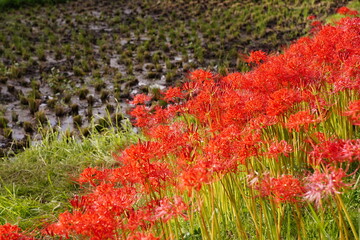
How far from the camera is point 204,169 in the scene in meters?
1.44

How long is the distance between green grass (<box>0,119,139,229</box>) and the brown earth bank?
274 millimetres

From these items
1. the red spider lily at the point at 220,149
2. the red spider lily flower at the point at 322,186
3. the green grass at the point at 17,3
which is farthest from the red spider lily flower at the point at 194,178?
the green grass at the point at 17,3

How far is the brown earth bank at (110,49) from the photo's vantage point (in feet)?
18.2

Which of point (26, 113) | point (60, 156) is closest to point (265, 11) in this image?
point (26, 113)

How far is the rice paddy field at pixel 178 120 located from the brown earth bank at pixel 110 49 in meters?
0.04

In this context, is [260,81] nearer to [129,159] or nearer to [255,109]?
[255,109]

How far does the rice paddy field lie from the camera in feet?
5.07

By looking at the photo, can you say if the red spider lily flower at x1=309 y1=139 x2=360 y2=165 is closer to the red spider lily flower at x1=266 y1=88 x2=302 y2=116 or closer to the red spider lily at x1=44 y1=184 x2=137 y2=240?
the red spider lily flower at x1=266 y1=88 x2=302 y2=116

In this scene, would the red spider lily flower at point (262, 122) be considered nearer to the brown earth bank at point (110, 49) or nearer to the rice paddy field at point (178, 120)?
the rice paddy field at point (178, 120)

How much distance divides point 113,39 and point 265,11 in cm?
414

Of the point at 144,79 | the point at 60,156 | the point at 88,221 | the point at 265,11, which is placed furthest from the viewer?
the point at 265,11

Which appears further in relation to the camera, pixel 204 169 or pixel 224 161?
pixel 224 161

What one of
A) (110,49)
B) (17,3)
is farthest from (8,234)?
(17,3)

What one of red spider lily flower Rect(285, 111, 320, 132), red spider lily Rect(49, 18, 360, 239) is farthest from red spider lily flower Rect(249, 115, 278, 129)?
red spider lily flower Rect(285, 111, 320, 132)
